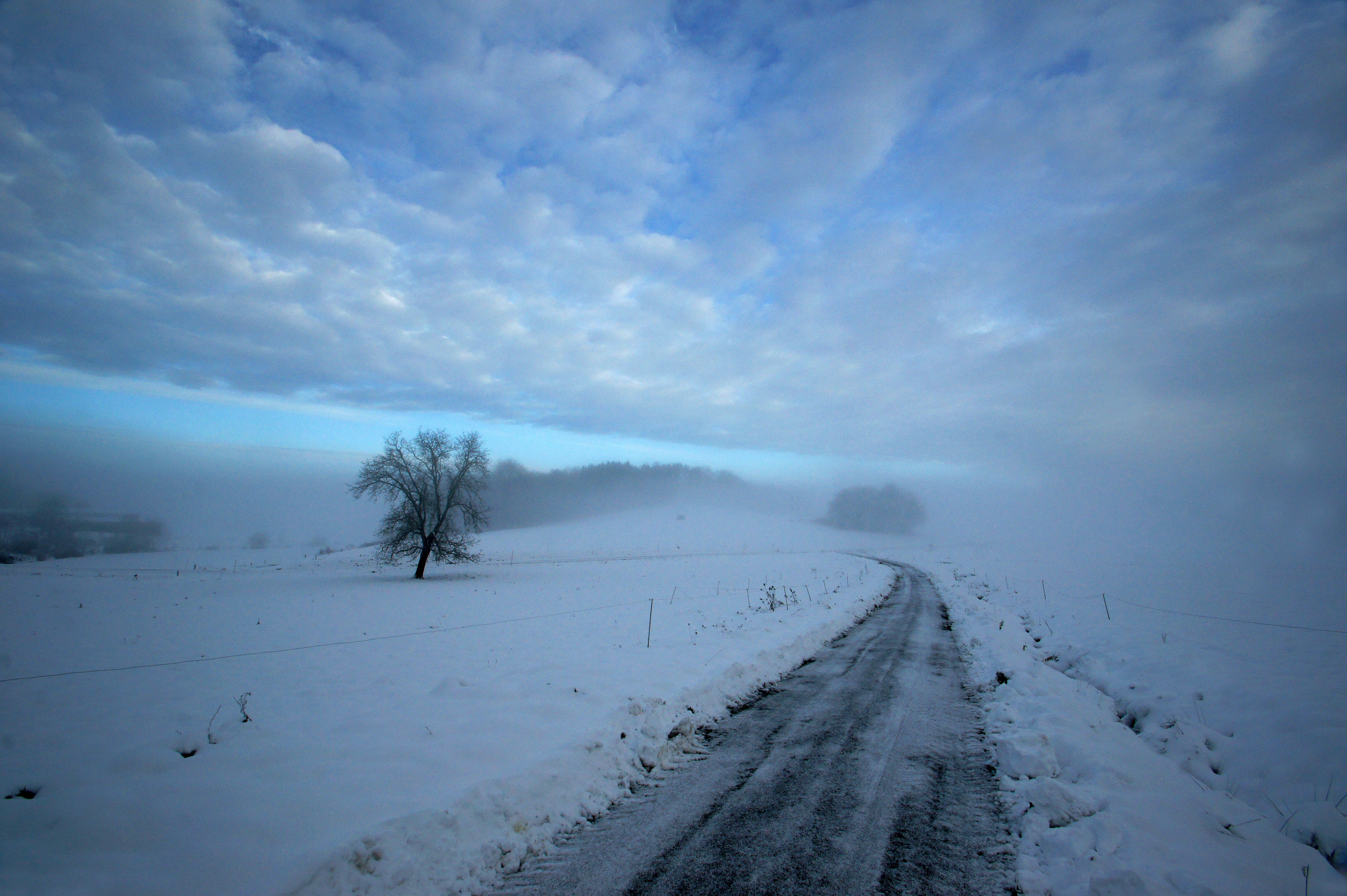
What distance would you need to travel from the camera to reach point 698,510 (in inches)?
4149

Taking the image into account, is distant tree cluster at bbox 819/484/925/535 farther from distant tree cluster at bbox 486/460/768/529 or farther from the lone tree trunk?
the lone tree trunk

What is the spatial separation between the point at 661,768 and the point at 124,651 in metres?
14.9

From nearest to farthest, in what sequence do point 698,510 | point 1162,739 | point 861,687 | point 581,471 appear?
point 1162,739 → point 861,687 → point 698,510 → point 581,471

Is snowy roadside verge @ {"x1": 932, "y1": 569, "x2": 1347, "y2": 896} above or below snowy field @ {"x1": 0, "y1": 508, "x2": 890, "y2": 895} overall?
above

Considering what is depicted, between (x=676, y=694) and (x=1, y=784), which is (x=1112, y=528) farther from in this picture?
(x=1, y=784)

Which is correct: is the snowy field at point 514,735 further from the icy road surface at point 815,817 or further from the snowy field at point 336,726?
the icy road surface at point 815,817

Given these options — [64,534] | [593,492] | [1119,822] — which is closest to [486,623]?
[1119,822]

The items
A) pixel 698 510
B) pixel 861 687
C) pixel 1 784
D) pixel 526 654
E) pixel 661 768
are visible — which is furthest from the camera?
pixel 698 510

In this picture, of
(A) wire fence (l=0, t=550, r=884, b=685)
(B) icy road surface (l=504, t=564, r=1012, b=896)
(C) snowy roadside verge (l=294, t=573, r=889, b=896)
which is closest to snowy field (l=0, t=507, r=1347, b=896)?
(C) snowy roadside verge (l=294, t=573, r=889, b=896)

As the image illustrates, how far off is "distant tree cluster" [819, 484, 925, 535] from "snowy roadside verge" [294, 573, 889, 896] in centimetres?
10578

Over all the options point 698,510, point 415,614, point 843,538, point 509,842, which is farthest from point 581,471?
point 509,842

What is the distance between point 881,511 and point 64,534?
400ft

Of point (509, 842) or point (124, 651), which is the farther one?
point (124, 651)

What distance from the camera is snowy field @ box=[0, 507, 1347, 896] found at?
415 cm
